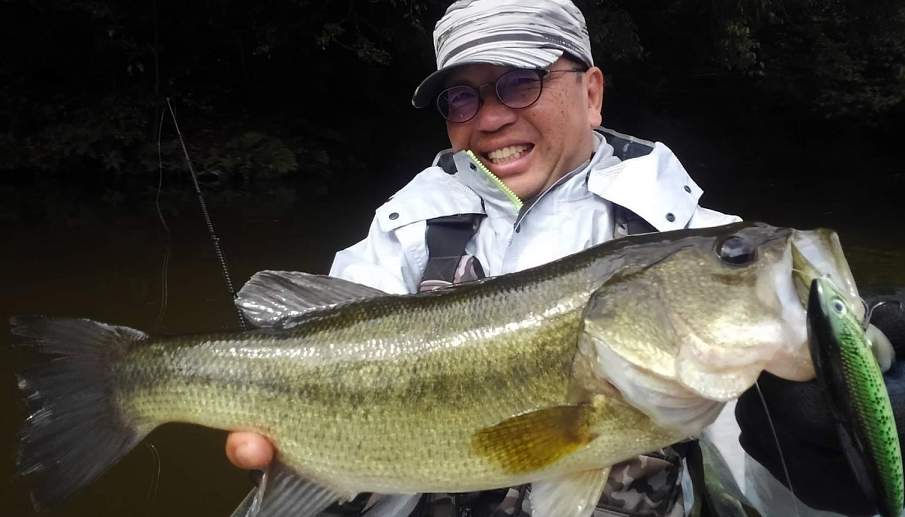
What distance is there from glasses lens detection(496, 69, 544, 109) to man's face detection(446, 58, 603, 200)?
0.08ft

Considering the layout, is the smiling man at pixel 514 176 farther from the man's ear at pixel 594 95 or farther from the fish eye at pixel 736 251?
the fish eye at pixel 736 251

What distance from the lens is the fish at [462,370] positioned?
4.75 ft

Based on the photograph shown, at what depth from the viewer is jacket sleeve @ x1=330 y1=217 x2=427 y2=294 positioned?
2406mm

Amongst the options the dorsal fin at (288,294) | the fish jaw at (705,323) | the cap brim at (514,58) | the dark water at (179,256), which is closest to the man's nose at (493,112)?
the cap brim at (514,58)

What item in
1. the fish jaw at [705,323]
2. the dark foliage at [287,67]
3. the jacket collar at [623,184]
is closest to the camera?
the fish jaw at [705,323]

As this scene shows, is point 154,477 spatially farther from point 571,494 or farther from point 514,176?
point 571,494

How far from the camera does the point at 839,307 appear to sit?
1240 mm

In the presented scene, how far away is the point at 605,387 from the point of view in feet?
4.98

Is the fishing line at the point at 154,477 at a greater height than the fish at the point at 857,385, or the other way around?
the fish at the point at 857,385

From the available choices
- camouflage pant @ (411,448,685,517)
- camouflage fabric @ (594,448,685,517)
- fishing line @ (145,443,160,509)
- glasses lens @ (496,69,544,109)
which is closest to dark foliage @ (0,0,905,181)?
fishing line @ (145,443,160,509)

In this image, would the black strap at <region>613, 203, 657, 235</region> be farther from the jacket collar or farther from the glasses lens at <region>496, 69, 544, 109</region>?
the glasses lens at <region>496, 69, 544, 109</region>

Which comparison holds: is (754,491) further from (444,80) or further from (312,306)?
(444,80)

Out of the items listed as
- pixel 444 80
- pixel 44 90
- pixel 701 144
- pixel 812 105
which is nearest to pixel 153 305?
pixel 444 80

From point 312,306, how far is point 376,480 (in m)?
0.52
